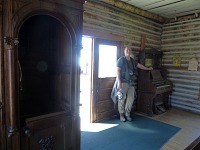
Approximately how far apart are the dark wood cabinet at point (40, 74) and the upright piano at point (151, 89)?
110 inches

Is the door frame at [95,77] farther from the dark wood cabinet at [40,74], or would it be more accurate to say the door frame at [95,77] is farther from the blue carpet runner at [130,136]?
the dark wood cabinet at [40,74]

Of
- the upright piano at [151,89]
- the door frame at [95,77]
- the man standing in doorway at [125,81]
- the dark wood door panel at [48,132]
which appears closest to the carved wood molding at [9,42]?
the dark wood door panel at [48,132]

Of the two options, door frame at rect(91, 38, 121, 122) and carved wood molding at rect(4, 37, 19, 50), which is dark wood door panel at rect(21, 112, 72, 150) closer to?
carved wood molding at rect(4, 37, 19, 50)

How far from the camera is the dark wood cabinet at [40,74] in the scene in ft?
4.84

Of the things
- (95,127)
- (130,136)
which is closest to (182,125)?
(130,136)

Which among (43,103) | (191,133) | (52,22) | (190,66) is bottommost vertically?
(191,133)

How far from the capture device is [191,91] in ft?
15.6

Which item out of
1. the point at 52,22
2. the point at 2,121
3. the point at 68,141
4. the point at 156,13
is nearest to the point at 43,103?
the point at 68,141

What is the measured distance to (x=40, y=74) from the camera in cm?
228

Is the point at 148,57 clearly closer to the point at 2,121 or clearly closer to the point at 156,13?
the point at 156,13

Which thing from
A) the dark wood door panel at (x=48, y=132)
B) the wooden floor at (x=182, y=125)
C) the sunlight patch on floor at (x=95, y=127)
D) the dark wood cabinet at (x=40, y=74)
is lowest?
the wooden floor at (x=182, y=125)

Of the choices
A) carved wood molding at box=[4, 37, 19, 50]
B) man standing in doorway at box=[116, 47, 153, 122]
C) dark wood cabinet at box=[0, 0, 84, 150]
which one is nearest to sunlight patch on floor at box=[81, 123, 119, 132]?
man standing in doorway at box=[116, 47, 153, 122]

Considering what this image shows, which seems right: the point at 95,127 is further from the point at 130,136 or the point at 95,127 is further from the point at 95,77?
the point at 95,77

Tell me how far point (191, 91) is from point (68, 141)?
4.09 m
